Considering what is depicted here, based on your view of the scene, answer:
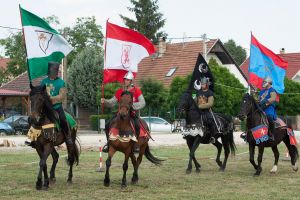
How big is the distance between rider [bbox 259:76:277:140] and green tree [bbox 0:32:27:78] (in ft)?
185

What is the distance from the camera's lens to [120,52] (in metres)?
12.8

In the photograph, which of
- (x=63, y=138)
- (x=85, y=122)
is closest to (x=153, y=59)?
(x=85, y=122)

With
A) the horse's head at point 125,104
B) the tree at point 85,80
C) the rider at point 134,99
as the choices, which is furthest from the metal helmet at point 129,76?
the tree at point 85,80

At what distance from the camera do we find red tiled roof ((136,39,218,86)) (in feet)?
168

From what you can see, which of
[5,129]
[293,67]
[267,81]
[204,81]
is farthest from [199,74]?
[293,67]

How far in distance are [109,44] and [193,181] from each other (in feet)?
11.7

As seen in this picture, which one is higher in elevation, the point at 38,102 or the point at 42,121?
the point at 38,102

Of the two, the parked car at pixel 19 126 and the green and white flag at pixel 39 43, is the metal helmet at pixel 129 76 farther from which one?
→ the parked car at pixel 19 126

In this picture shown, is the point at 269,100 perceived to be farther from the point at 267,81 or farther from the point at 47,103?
the point at 47,103

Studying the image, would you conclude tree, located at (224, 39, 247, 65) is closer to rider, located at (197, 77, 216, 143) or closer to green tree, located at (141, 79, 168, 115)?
green tree, located at (141, 79, 168, 115)

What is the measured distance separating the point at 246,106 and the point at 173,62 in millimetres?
39310

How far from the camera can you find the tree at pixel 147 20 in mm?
70000

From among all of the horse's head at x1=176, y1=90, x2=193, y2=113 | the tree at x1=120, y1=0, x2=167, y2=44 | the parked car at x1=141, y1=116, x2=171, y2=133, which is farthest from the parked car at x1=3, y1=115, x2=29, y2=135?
the tree at x1=120, y1=0, x2=167, y2=44

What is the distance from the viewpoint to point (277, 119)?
49.2 ft
